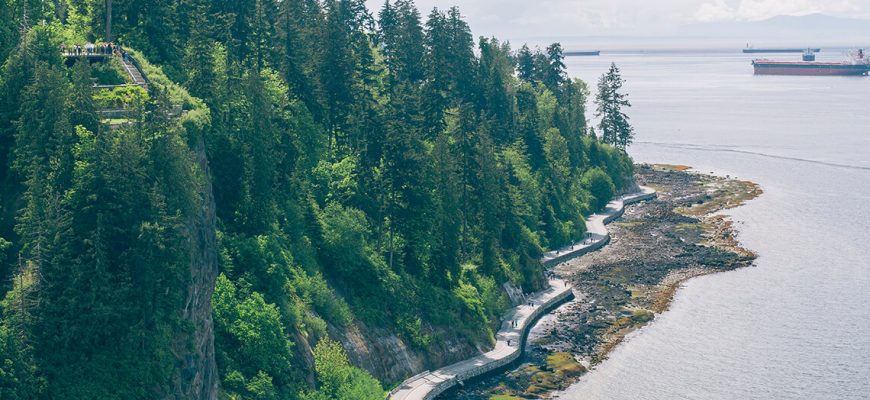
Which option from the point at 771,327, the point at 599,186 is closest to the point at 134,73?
the point at 771,327

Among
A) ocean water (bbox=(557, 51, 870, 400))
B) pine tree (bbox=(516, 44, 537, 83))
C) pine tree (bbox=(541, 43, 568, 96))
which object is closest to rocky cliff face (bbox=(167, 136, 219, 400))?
ocean water (bbox=(557, 51, 870, 400))

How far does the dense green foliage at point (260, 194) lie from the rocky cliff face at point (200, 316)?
864mm

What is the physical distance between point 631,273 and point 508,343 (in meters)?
31.6

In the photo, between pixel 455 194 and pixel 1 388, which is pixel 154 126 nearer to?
pixel 1 388

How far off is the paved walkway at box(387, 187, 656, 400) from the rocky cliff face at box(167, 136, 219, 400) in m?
18.7

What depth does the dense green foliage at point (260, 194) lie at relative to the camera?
4762cm

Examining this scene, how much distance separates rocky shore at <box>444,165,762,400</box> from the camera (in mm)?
78625

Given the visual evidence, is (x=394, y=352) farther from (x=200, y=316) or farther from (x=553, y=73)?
(x=553, y=73)

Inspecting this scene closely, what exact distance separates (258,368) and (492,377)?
77.5ft

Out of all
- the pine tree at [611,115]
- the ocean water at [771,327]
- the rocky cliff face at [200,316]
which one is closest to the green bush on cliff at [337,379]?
the rocky cliff face at [200,316]

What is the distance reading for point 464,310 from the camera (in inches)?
3273

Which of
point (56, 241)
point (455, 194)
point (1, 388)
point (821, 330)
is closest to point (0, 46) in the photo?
point (56, 241)

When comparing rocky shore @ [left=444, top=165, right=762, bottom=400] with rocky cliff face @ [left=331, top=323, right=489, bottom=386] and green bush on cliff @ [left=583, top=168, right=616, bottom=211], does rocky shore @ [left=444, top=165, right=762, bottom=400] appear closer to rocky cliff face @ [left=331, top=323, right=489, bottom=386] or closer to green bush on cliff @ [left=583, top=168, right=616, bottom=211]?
rocky cliff face @ [left=331, top=323, right=489, bottom=386]

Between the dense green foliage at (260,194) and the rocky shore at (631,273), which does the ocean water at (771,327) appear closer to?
the rocky shore at (631,273)
